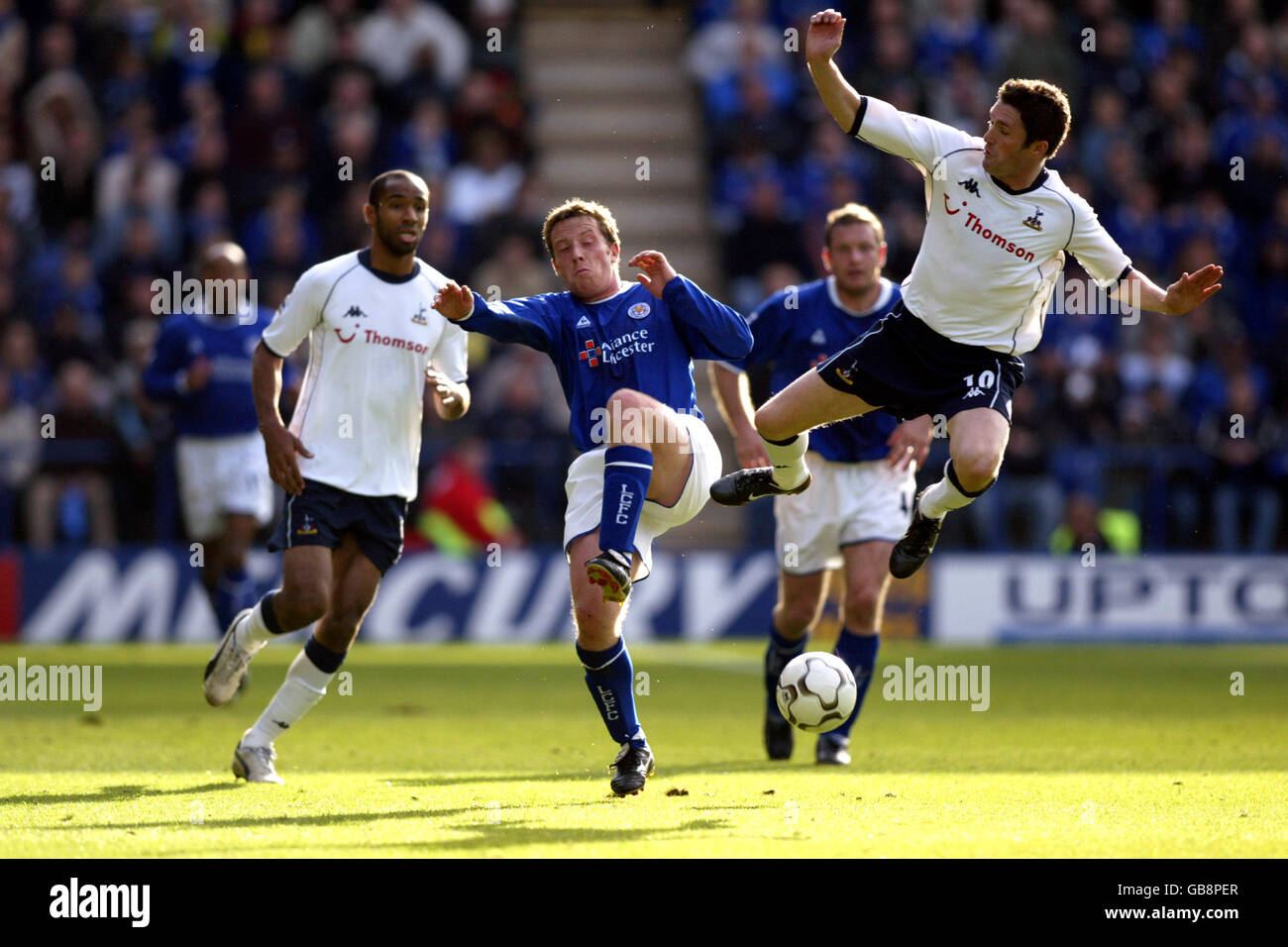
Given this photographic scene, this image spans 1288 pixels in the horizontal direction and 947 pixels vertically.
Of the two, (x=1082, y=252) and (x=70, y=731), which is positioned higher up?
(x=1082, y=252)

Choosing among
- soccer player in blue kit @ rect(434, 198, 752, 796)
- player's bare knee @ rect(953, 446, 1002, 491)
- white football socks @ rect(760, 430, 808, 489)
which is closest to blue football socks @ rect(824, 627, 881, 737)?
white football socks @ rect(760, 430, 808, 489)

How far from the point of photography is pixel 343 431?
299 inches

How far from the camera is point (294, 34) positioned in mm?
19188

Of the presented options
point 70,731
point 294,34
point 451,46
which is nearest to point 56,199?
point 294,34

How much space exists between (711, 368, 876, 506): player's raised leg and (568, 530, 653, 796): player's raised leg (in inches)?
29.7

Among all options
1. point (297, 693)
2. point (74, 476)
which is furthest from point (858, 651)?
point (74, 476)

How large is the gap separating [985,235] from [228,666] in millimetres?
3657

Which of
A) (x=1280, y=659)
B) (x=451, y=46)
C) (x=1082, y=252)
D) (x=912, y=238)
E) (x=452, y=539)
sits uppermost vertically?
(x=451, y=46)

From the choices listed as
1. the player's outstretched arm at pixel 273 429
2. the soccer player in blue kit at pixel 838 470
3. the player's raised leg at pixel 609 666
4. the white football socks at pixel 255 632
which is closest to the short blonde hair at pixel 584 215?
the player's raised leg at pixel 609 666

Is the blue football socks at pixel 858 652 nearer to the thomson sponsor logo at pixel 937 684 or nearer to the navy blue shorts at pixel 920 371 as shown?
the navy blue shorts at pixel 920 371

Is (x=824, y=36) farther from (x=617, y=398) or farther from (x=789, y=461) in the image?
(x=789, y=461)
